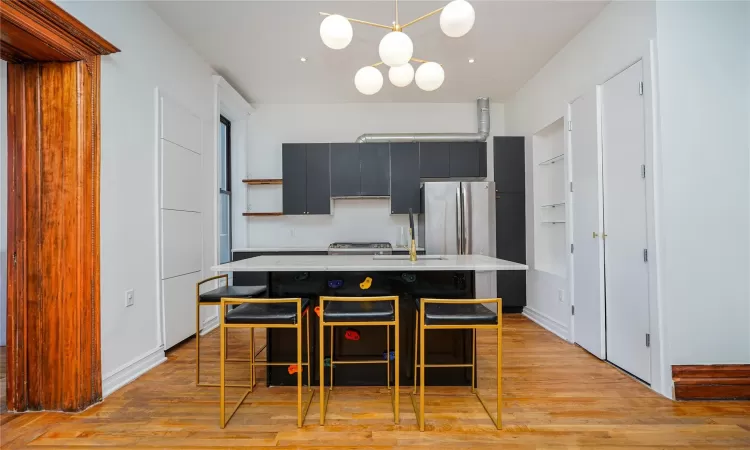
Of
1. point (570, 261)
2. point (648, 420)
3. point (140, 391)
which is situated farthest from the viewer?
point (570, 261)

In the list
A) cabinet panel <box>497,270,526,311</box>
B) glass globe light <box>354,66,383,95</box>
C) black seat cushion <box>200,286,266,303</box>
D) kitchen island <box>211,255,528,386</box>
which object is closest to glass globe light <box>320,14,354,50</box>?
glass globe light <box>354,66,383,95</box>

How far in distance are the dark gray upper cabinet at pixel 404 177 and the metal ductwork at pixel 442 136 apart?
123 millimetres

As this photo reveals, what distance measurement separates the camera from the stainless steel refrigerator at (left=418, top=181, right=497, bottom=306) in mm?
→ 4277

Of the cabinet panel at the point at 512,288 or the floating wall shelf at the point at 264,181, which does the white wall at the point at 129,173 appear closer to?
the floating wall shelf at the point at 264,181

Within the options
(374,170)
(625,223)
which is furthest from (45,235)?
(625,223)

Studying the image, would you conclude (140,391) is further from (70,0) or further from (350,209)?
(350,209)

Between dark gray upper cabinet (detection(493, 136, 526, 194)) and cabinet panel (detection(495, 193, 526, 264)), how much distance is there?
0.11m

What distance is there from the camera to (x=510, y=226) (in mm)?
4367

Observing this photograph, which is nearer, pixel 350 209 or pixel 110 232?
pixel 110 232

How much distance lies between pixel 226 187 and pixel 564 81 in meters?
4.26

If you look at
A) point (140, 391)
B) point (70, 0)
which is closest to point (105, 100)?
point (70, 0)

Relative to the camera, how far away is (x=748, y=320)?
2.24 m

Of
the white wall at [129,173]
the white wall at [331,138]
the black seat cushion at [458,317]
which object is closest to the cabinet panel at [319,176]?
the white wall at [331,138]

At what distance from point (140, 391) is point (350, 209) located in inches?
126
